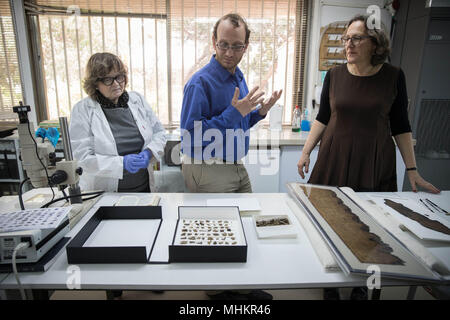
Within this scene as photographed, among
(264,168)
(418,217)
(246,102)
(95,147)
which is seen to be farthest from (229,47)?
(264,168)

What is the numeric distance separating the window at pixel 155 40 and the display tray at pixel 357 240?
211 cm

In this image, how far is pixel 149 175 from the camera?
1.72 m

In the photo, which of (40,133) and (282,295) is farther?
(282,295)

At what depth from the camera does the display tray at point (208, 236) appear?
856mm

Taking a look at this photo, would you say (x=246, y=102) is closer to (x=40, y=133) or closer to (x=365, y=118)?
(x=365, y=118)

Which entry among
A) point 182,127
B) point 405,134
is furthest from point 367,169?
point 182,127

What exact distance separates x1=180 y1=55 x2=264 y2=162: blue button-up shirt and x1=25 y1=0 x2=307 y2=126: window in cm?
157

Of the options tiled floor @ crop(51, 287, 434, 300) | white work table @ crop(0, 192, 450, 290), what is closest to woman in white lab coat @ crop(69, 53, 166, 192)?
tiled floor @ crop(51, 287, 434, 300)

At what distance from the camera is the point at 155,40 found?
2854 millimetres

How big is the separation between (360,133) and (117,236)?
4.12 ft

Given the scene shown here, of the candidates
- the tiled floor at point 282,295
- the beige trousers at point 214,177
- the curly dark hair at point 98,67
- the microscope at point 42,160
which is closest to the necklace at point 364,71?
the beige trousers at point 214,177

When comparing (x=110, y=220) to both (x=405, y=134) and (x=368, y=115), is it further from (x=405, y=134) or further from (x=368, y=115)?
(x=405, y=134)

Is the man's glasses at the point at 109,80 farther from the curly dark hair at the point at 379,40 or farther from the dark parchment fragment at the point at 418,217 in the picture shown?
the dark parchment fragment at the point at 418,217
